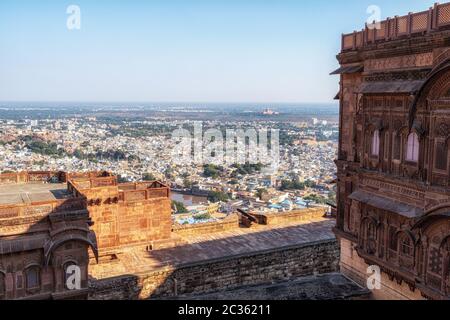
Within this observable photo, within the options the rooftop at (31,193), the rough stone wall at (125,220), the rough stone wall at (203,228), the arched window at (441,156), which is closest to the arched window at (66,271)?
the rooftop at (31,193)

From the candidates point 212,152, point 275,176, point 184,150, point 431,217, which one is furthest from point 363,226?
point 184,150

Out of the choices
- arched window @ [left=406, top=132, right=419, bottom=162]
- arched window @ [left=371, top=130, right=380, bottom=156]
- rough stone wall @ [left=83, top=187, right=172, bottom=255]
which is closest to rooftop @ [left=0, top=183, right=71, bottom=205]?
rough stone wall @ [left=83, top=187, right=172, bottom=255]

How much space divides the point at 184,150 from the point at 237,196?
1545 inches

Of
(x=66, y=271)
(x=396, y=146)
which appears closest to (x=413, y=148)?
(x=396, y=146)

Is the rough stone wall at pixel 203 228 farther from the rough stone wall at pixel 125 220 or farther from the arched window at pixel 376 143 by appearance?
the arched window at pixel 376 143

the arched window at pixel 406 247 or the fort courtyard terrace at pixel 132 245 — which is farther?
the fort courtyard terrace at pixel 132 245

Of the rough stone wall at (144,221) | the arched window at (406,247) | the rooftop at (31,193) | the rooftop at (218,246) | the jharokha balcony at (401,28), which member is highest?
the jharokha balcony at (401,28)

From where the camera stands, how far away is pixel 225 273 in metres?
13.4

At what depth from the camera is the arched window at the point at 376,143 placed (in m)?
10.2

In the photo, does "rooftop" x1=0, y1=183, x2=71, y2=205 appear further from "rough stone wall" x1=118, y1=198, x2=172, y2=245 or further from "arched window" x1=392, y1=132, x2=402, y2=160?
"arched window" x1=392, y1=132, x2=402, y2=160

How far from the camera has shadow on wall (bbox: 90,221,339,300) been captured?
1215cm

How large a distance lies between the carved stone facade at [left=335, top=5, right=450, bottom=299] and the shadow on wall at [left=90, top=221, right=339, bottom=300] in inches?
118

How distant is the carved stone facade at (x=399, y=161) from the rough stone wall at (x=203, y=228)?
19.0 ft
